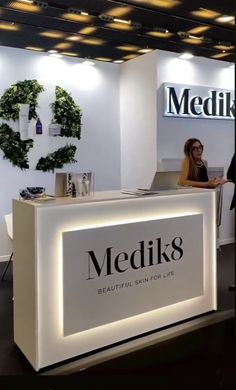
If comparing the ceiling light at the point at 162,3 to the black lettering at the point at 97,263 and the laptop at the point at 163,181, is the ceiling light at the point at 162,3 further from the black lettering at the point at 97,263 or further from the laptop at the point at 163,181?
the black lettering at the point at 97,263

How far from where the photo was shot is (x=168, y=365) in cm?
243

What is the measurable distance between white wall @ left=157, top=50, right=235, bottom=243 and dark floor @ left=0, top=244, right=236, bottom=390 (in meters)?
2.90

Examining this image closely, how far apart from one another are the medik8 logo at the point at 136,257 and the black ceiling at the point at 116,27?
81.5 inches

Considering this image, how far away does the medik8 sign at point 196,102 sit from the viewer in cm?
523

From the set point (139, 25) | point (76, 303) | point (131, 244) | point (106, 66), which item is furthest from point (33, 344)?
point (106, 66)

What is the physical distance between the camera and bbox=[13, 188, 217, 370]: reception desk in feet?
7.99

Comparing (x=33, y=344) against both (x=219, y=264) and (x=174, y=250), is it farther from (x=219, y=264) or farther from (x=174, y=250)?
(x=219, y=264)

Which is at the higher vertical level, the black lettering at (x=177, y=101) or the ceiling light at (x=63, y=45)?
the ceiling light at (x=63, y=45)

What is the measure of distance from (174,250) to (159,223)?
0.92 feet

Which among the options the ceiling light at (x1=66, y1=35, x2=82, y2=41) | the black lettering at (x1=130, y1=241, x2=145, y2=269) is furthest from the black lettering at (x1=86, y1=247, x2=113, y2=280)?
the ceiling light at (x1=66, y1=35, x2=82, y2=41)

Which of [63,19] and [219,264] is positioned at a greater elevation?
[63,19]

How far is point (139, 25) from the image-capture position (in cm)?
443

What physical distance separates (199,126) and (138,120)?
0.89 m

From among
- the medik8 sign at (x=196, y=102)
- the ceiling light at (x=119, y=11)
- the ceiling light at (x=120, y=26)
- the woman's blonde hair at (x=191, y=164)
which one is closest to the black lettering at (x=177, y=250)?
the woman's blonde hair at (x=191, y=164)
